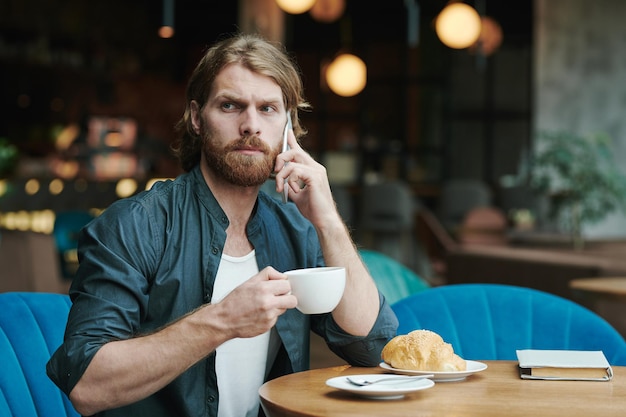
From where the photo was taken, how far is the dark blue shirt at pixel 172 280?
5.32 ft

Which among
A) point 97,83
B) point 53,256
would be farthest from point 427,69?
point 53,256

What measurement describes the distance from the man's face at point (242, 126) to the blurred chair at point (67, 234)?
4.63 meters

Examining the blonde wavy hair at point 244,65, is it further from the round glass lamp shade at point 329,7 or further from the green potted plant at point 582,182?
Answer: the round glass lamp shade at point 329,7

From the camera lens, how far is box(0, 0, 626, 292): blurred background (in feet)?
36.0

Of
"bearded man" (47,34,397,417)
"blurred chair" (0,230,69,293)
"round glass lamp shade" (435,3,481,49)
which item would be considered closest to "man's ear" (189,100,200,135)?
"bearded man" (47,34,397,417)

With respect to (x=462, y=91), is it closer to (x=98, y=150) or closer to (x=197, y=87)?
A: (x=98, y=150)

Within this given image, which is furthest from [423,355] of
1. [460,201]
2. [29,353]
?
[460,201]

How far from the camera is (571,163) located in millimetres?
5898

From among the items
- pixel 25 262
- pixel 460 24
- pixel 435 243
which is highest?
pixel 460 24

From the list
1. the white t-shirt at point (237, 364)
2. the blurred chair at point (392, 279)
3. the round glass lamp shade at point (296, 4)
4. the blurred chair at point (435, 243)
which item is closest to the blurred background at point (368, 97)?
the round glass lamp shade at point (296, 4)

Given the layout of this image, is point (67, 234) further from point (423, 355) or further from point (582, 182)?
point (423, 355)

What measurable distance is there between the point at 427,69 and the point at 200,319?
12732 millimetres

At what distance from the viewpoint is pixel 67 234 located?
21.2ft

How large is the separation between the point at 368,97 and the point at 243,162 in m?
12.4
